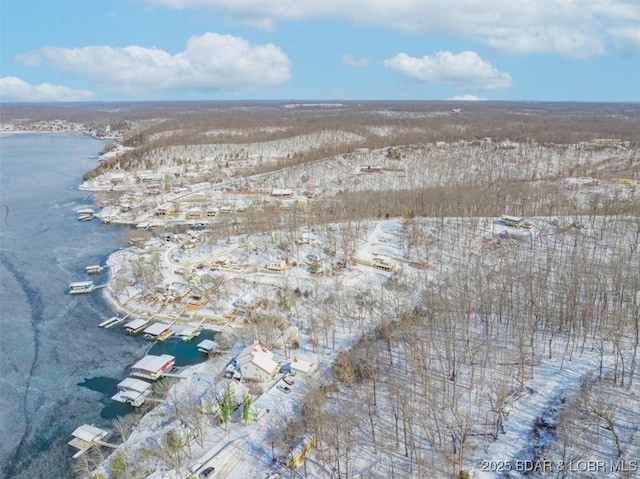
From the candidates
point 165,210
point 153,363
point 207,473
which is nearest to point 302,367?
point 207,473

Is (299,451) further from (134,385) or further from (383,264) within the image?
(383,264)

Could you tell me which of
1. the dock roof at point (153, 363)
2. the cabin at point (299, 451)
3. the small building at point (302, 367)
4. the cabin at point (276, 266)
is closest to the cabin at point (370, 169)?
the cabin at point (276, 266)

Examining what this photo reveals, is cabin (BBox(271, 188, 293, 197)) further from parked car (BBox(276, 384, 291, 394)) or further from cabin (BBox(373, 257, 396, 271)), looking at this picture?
parked car (BBox(276, 384, 291, 394))

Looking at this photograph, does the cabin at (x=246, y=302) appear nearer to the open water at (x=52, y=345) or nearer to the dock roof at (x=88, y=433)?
the open water at (x=52, y=345)

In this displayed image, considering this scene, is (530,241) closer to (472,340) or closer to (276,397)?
(472,340)

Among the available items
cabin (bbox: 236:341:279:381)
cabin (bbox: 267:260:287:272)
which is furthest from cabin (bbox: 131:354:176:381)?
cabin (bbox: 267:260:287:272)

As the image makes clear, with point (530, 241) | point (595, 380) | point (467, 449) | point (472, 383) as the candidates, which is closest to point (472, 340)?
point (472, 383)
